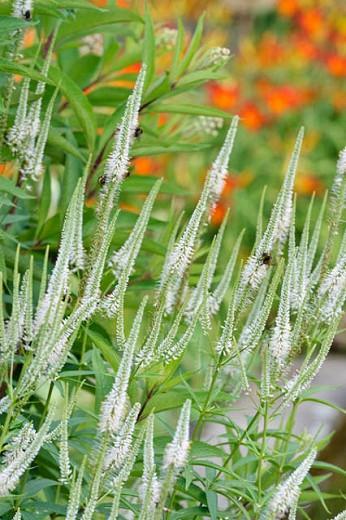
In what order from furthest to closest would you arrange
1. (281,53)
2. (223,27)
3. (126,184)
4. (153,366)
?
(223,27) < (281,53) < (126,184) < (153,366)

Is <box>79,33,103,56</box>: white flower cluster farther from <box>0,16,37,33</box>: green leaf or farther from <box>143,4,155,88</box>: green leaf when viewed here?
Answer: <box>0,16,37,33</box>: green leaf

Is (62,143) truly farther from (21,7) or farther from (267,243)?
(267,243)

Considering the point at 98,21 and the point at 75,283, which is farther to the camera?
the point at 75,283

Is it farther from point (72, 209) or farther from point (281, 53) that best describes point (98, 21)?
point (281, 53)

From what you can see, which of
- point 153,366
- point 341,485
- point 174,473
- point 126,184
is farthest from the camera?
point 341,485

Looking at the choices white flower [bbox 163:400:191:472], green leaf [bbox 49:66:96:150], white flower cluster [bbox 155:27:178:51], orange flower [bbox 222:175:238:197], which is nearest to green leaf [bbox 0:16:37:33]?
green leaf [bbox 49:66:96:150]

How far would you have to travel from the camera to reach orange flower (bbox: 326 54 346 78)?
25.1 feet

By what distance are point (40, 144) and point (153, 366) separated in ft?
1.34

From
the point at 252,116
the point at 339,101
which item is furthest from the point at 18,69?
the point at 339,101

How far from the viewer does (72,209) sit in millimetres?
1447

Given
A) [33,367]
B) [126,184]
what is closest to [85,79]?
[126,184]

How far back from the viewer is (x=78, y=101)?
6.48 feet

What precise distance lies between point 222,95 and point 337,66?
1181mm

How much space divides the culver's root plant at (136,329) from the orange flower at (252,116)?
4.90 metres
